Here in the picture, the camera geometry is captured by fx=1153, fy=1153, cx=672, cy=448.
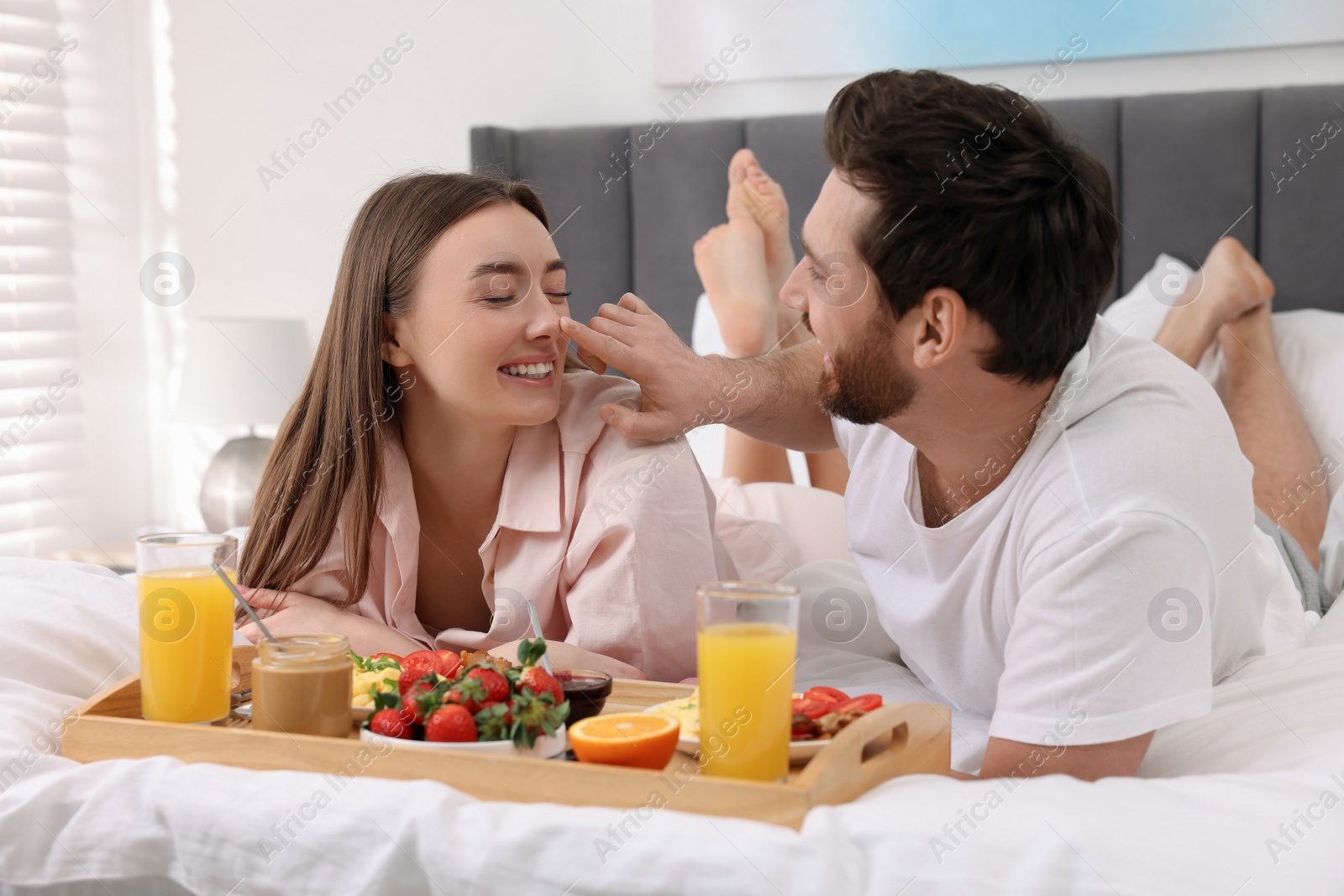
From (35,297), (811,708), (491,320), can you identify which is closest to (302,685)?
(811,708)

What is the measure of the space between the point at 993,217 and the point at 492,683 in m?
0.64

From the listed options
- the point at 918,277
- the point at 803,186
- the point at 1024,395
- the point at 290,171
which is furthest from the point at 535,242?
the point at 290,171

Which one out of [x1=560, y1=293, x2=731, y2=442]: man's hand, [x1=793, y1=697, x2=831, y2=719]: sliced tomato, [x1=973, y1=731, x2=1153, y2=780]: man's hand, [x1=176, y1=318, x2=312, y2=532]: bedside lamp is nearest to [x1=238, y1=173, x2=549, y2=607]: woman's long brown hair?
[x1=560, y1=293, x2=731, y2=442]: man's hand

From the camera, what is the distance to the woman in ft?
4.49

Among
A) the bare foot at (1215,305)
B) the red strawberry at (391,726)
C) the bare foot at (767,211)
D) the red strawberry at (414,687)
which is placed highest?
the bare foot at (767,211)

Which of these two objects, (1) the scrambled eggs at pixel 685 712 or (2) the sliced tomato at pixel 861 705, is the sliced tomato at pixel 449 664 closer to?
(1) the scrambled eggs at pixel 685 712

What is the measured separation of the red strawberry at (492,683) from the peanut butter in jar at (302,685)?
0.11 m

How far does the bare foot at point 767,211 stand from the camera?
248 centimetres

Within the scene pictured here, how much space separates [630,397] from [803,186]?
58.8 inches

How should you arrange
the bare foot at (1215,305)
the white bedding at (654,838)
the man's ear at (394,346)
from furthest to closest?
1. the bare foot at (1215,305)
2. the man's ear at (394,346)
3. the white bedding at (654,838)

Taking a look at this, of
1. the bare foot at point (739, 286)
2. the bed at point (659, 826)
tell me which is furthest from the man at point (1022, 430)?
the bare foot at point (739, 286)

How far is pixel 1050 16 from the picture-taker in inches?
105

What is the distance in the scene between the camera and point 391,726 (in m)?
0.93

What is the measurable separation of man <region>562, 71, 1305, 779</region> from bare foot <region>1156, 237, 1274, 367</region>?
41.6 inches
